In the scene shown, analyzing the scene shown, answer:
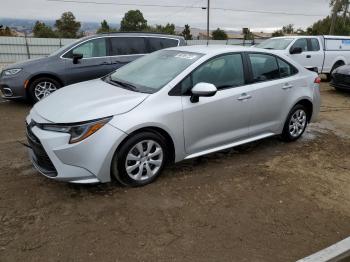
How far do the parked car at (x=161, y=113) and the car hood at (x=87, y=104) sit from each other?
0.04 ft

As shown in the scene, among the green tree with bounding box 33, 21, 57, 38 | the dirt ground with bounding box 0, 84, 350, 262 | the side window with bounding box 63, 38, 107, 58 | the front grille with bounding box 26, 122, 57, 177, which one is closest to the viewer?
the dirt ground with bounding box 0, 84, 350, 262

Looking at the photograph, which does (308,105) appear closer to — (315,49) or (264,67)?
(264,67)

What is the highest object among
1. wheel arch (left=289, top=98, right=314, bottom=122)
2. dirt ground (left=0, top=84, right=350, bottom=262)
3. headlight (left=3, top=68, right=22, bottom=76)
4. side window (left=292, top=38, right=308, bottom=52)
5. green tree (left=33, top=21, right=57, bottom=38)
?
green tree (left=33, top=21, right=57, bottom=38)

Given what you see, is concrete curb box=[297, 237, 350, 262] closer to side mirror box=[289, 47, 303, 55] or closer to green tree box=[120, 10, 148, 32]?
side mirror box=[289, 47, 303, 55]

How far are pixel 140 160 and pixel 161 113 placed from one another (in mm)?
576

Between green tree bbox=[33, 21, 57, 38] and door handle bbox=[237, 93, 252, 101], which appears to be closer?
door handle bbox=[237, 93, 252, 101]

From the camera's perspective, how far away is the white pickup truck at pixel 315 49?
12672 mm

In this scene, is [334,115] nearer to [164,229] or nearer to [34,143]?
[164,229]

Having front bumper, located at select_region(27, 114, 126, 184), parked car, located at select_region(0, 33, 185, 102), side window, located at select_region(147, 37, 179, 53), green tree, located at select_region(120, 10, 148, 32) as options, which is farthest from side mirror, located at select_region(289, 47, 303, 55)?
green tree, located at select_region(120, 10, 148, 32)

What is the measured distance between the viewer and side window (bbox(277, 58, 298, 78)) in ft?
18.2

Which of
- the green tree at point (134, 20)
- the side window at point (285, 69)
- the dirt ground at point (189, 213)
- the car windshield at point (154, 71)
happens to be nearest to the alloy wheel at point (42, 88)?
the dirt ground at point (189, 213)

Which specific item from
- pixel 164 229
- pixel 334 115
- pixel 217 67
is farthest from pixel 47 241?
pixel 334 115

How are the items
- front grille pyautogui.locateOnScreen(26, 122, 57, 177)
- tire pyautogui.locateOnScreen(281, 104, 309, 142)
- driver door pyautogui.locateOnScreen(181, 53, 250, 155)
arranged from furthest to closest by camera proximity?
tire pyautogui.locateOnScreen(281, 104, 309, 142), driver door pyautogui.locateOnScreen(181, 53, 250, 155), front grille pyautogui.locateOnScreen(26, 122, 57, 177)

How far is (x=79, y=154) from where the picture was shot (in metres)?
3.68
